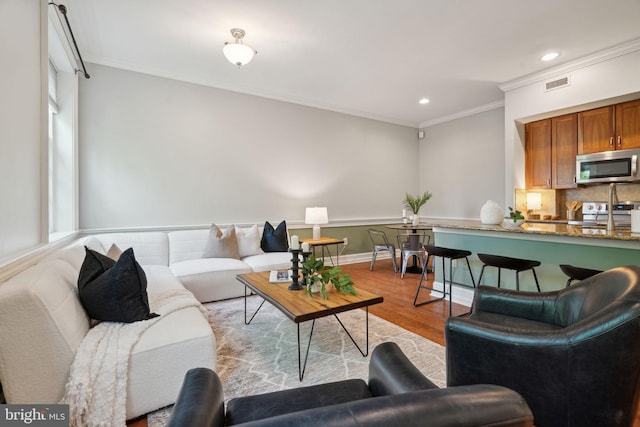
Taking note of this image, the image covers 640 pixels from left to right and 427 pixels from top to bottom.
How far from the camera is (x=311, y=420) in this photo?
0.59 metres

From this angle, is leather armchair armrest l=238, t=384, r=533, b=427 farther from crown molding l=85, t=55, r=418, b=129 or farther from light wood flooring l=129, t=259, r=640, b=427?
crown molding l=85, t=55, r=418, b=129

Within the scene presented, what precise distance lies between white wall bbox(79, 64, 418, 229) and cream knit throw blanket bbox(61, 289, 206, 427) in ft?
8.86

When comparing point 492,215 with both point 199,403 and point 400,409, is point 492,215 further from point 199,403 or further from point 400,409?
point 199,403

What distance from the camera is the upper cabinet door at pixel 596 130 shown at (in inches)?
152

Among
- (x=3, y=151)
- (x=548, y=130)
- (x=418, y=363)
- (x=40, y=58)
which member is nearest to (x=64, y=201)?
(x=40, y=58)

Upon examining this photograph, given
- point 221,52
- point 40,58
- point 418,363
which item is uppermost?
point 221,52

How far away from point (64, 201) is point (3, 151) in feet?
6.73

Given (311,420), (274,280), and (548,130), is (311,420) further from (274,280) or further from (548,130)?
(548,130)

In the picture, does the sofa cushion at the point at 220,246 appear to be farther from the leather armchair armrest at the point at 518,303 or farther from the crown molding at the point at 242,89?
the leather armchair armrest at the point at 518,303

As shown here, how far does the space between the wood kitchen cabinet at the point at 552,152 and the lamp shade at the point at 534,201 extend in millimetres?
245

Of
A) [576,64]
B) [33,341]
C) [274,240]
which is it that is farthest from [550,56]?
[33,341]

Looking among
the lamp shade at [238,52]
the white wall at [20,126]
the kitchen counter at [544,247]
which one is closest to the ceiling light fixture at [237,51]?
the lamp shade at [238,52]

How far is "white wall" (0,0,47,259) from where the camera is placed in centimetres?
170

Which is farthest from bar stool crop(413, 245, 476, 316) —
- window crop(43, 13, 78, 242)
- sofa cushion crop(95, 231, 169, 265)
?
window crop(43, 13, 78, 242)
